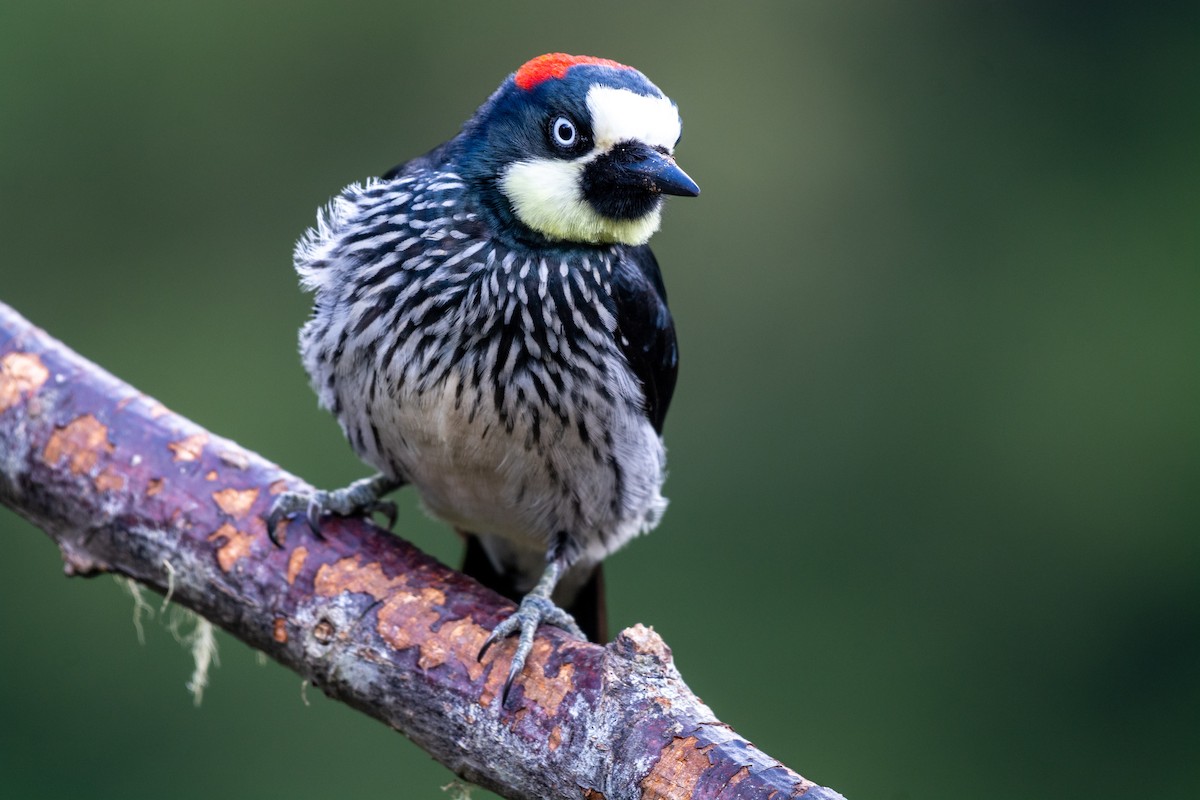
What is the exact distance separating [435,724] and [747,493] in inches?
113

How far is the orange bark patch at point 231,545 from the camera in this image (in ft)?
8.73

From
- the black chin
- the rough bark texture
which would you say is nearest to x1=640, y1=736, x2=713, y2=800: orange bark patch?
the rough bark texture

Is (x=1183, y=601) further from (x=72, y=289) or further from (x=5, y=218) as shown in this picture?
(x=5, y=218)

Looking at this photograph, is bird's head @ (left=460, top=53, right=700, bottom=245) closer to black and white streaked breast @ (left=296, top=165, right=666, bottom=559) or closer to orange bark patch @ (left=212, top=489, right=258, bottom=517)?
black and white streaked breast @ (left=296, top=165, right=666, bottom=559)

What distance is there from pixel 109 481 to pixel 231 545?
293 millimetres

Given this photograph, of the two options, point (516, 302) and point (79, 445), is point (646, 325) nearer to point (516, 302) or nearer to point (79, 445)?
point (516, 302)

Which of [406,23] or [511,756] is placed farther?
[406,23]

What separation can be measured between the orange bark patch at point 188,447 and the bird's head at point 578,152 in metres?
0.75

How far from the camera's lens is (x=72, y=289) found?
5.26m

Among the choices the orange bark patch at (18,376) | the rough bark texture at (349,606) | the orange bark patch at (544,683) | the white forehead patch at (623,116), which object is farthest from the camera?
the orange bark patch at (18,376)

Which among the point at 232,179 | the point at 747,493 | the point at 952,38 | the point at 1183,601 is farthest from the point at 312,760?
the point at 952,38

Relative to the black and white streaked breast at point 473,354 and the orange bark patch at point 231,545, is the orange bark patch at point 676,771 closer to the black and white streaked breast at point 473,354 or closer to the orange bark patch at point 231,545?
the black and white streaked breast at point 473,354

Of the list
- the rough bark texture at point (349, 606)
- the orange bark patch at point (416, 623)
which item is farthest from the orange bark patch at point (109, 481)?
the orange bark patch at point (416, 623)

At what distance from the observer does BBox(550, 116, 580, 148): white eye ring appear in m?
2.63
